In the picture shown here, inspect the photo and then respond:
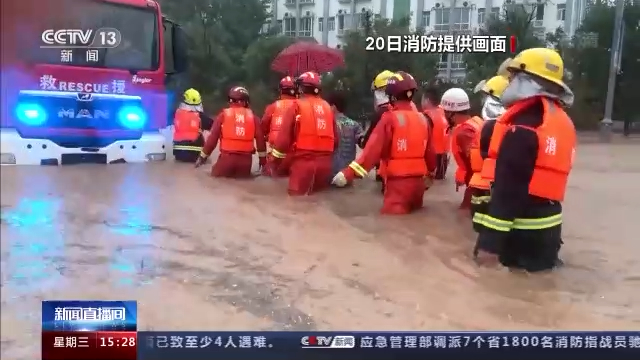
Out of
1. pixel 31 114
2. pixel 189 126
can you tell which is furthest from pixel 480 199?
pixel 31 114

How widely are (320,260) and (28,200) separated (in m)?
0.77

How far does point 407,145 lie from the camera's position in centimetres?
336

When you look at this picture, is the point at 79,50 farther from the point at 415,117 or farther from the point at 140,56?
the point at 415,117

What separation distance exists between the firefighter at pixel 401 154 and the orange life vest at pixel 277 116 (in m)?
0.27

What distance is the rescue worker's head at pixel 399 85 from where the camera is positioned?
234cm

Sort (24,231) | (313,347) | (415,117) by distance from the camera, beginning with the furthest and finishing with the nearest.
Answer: (415,117) < (313,347) < (24,231)

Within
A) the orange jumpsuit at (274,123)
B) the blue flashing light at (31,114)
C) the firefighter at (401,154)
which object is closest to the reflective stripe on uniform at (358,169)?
the firefighter at (401,154)

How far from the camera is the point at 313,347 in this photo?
2.13 meters

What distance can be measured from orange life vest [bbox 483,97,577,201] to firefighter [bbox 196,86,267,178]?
803 millimetres

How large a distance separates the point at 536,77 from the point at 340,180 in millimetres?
787

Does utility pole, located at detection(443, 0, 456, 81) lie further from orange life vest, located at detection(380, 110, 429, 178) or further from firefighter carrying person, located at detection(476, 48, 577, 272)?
orange life vest, located at detection(380, 110, 429, 178)

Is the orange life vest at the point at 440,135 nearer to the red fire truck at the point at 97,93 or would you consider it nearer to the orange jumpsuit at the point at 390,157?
the orange jumpsuit at the point at 390,157

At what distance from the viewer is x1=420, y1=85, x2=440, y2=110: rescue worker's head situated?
2379mm

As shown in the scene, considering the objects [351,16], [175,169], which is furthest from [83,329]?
[351,16]
